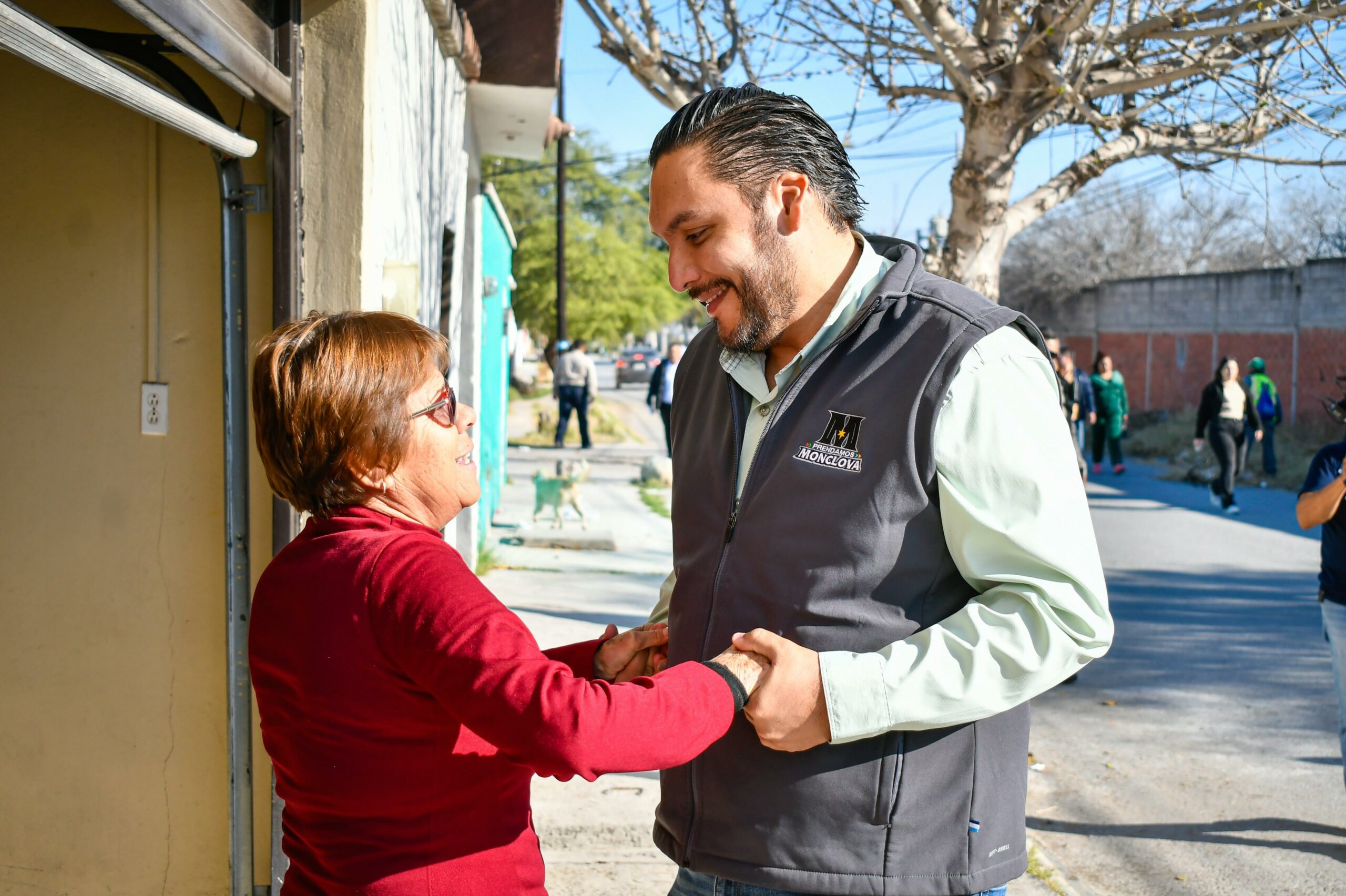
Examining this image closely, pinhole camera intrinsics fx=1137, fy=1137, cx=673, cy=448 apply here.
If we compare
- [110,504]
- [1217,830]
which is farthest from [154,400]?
[1217,830]

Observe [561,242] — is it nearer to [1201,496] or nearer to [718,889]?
[1201,496]

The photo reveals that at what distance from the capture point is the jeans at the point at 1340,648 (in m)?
4.48

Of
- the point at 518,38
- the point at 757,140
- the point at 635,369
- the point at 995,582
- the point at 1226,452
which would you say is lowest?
the point at 1226,452

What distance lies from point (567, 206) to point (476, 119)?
2997cm

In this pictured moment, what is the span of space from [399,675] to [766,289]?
941 mm

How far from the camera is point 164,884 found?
3.44 metres

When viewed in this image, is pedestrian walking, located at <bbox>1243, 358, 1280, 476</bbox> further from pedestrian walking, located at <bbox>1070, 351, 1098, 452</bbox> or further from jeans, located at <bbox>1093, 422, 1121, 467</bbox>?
pedestrian walking, located at <bbox>1070, 351, 1098, 452</bbox>

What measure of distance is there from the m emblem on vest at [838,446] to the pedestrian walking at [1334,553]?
11.1ft

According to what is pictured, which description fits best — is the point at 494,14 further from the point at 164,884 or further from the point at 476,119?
the point at 164,884

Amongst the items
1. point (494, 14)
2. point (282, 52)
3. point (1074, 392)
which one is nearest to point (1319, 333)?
point (1074, 392)

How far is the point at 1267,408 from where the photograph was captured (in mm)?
16375

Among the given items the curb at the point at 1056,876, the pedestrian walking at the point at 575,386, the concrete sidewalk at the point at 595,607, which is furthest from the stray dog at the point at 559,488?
the curb at the point at 1056,876

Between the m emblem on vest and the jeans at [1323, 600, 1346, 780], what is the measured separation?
356cm

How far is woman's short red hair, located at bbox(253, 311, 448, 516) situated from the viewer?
1778mm
